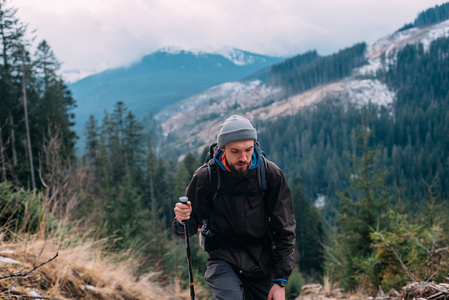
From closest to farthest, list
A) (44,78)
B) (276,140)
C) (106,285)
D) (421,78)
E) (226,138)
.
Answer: (226,138)
(106,285)
(44,78)
(276,140)
(421,78)

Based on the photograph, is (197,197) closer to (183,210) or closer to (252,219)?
(183,210)

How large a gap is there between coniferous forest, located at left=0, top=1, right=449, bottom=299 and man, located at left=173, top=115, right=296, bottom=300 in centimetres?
231

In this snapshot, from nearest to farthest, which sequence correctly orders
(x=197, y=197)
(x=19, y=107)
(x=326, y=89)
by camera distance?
(x=197, y=197) → (x=19, y=107) → (x=326, y=89)

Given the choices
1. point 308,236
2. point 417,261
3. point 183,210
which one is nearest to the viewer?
point 183,210

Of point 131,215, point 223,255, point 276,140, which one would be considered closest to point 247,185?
point 223,255

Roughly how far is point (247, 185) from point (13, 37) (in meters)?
28.9

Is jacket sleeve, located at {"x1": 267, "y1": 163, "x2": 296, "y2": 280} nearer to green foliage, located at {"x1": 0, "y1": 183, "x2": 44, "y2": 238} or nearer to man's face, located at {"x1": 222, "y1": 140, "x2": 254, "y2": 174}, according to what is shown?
man's face, located at {"x1": 222, "y1": 140, "x2": 254, "y2": 174}

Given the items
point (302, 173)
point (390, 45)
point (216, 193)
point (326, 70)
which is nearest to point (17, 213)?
point (216, 193)

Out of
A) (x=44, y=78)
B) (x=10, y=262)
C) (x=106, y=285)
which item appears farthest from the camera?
(x=44, y=78)

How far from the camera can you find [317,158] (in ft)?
354

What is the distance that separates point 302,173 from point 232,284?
101859 millimetres

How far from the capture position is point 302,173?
334 feet

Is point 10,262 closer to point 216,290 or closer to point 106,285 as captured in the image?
point 106,285

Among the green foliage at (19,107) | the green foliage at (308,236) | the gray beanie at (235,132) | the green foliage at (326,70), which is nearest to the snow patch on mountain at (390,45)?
the green foliage at (326,70)
